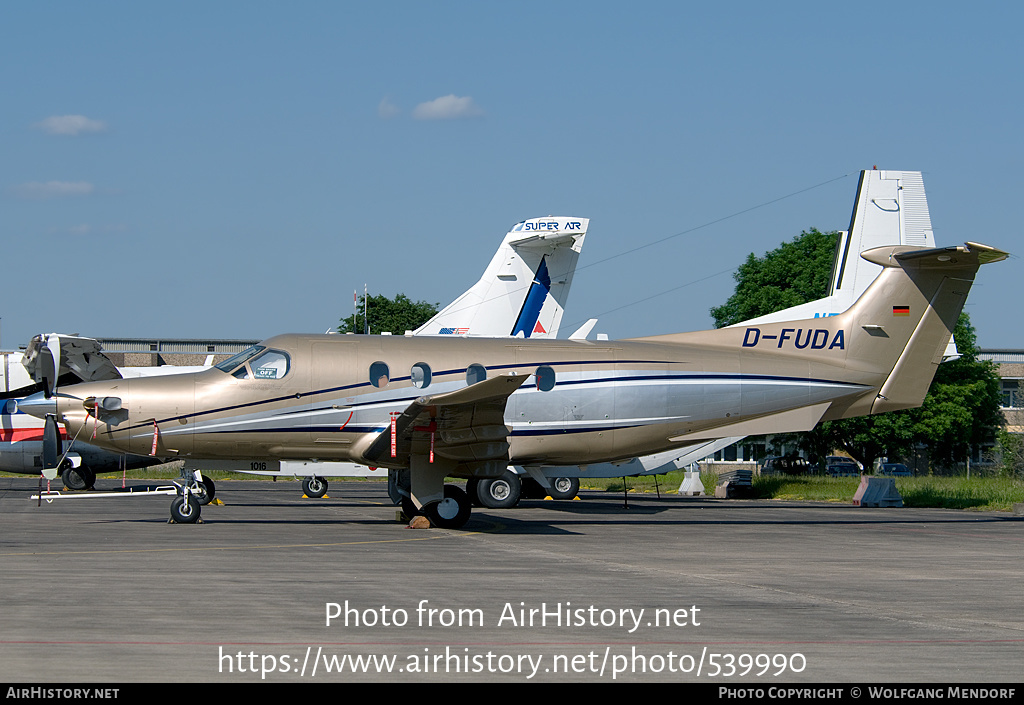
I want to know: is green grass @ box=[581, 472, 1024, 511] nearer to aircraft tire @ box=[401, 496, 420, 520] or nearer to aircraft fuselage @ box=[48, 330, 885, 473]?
aircraft fuselage @ box=[48, 330, 885, 473]

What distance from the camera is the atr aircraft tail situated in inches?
1091

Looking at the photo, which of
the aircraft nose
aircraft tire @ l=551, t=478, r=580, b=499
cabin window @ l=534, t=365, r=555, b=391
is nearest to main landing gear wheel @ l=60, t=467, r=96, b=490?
the aircraft nose

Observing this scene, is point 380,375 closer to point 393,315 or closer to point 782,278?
point 782,278

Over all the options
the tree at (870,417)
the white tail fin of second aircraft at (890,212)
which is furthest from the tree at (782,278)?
the white tail fin of second aircraft at (890,212)

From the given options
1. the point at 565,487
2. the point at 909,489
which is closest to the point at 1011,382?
the point at 909,489

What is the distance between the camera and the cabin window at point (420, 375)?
18.1 metres

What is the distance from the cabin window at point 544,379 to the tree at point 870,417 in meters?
32.2

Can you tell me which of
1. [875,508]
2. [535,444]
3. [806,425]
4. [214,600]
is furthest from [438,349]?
[875,508]

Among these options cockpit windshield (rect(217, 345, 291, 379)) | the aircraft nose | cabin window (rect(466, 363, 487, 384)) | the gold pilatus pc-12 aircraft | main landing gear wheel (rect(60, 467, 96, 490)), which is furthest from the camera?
main landing gear wheel (rect(60, 467, 96, 490))

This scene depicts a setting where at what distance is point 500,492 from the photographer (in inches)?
899

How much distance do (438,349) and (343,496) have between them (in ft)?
43.3

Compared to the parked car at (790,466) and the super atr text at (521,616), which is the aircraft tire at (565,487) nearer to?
the super atr text at (521,616)

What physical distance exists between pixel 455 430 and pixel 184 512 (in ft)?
16.8

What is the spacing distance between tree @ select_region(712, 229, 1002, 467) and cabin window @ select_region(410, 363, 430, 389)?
33671 mm
